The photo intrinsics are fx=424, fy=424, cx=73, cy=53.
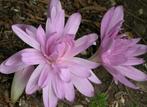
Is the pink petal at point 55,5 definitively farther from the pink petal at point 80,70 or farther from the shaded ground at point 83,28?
the shaded ground at point 83,28

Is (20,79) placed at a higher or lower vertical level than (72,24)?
lower

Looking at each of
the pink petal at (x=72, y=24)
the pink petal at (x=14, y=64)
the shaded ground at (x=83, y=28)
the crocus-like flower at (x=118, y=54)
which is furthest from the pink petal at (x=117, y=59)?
the shaded ground at (x=83, y=28)

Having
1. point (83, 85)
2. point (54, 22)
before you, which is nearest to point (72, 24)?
point (54, 22)

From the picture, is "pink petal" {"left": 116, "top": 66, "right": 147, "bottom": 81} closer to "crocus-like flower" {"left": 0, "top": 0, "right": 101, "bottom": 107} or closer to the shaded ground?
"crocus-like flower" {"left": 0, "top": 0, "right": 101, "bottom": 107}

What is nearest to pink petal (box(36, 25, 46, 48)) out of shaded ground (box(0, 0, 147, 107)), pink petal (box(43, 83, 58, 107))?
pink petal (box(43, 83, 58, 107))

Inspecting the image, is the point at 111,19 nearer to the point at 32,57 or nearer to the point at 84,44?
the point at 84,44

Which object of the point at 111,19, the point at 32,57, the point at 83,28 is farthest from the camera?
the point at 83,28

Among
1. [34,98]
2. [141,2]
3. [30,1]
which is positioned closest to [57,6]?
[34,98]

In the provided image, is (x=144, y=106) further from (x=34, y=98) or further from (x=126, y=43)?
(x=126, y=43)
